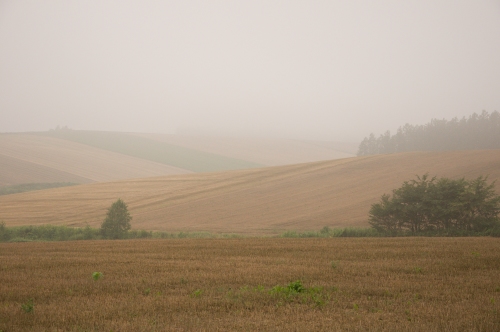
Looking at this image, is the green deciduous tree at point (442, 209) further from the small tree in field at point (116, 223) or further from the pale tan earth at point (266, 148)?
the pale tan earth at point (266, 148)

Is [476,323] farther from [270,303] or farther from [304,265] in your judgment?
[304,265]

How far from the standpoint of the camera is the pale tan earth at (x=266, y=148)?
131500mm

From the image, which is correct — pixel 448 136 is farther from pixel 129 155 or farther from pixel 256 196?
pixel 129 155

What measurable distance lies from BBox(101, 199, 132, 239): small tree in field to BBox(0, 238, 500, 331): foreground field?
14.6m

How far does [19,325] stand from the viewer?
7375 mm

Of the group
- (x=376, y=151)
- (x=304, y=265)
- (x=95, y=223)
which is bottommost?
(x=95, y=223)

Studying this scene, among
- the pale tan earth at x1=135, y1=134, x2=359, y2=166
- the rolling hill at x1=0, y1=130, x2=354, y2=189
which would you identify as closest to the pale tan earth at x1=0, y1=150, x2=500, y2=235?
the rolling hill at x1=0, y1=130, x2=354, y2=189

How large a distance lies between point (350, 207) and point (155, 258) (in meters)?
27.8

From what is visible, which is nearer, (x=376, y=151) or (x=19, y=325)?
(x=19, y=325)

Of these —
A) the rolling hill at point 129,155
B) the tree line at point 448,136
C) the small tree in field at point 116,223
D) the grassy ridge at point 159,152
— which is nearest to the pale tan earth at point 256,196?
the small tree in field at point 116,223

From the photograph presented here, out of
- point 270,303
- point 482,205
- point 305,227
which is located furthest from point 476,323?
point 305,227

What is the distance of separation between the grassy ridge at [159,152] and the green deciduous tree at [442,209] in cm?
8792

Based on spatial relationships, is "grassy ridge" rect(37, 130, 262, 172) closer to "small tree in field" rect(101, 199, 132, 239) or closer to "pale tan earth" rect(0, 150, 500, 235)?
"pale tan earth" rect(0, 150, 500, 235)

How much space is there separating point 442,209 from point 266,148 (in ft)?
391
